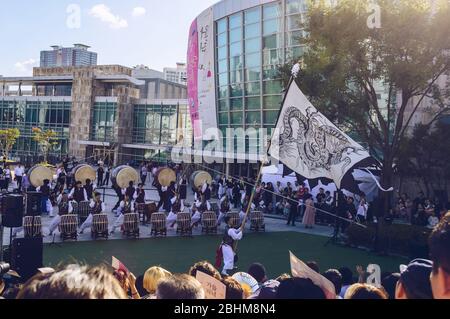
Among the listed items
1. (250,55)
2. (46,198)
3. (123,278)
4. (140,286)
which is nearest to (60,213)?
(46,198)

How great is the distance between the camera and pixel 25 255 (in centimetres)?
900

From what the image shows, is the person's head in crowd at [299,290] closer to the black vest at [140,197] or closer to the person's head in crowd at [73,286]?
the person's head in crowd at [73,286]

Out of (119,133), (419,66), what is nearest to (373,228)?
(419,66)

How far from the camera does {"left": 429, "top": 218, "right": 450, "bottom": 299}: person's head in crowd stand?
2.70 metres

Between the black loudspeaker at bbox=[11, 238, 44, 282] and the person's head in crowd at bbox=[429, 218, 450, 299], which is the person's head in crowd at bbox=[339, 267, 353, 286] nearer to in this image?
the person's head in crowd at bbox=[429, 218, 450, 299]

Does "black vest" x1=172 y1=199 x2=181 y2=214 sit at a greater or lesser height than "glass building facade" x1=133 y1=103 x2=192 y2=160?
lesser

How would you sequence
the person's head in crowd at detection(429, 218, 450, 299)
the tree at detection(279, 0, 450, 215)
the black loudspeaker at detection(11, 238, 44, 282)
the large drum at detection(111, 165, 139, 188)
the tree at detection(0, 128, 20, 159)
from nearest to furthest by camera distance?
1. the person's head in crowd at detection(429, 218, 450, 299)
2. the black loudspeaker at detection(11, 238, 44, 282)
3. the tree at detection(279, 0, 450, 215)
4. the large drum at detection(111, 165, 139, 188)
5. the tree at detection(0, 128, 20, 159)

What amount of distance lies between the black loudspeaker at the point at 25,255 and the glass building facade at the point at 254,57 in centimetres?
2549

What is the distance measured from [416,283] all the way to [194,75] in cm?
3869

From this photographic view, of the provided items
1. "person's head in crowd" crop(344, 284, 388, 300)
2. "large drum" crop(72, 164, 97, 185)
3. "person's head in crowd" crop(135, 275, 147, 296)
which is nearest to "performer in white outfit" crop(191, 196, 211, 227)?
"large drum" crop(72, 164, 97, 185)

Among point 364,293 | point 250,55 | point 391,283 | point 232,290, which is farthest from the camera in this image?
point 250,55

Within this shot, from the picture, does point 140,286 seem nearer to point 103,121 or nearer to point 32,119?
point 103,121

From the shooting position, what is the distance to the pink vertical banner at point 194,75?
40.2 m

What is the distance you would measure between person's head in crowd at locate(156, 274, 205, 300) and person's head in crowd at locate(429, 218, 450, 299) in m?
1.49
